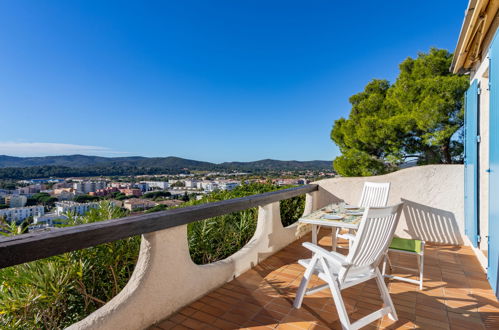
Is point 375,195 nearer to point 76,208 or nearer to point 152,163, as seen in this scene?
point 76,208

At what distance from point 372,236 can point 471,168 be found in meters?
2.79

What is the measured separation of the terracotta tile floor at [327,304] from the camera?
7.08 feet

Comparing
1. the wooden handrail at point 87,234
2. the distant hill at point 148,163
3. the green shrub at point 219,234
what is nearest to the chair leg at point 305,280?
the wooden handrail at point 87,234

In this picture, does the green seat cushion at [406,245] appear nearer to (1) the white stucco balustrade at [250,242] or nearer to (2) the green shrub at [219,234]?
(1) the white stucco balustrade at [250,242]

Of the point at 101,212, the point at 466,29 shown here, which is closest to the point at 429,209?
the point at 466,29

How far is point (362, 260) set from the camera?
2012 millimetres

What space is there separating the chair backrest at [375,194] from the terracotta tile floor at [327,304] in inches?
44.7

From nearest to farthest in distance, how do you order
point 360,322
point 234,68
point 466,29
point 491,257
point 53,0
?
point 360,322, point 491,257, point 466,29, point 53,0, point 234,68

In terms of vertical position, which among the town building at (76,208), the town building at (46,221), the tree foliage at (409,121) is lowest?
the town building at (46,221)

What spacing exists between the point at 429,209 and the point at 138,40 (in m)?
11.9

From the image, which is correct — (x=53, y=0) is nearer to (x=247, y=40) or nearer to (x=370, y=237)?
(x=247, y=40)

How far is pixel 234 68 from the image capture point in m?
14.6

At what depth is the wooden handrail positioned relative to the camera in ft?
4.09

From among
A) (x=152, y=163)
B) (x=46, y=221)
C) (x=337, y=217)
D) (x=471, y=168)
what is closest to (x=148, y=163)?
(x=152, y=163)
